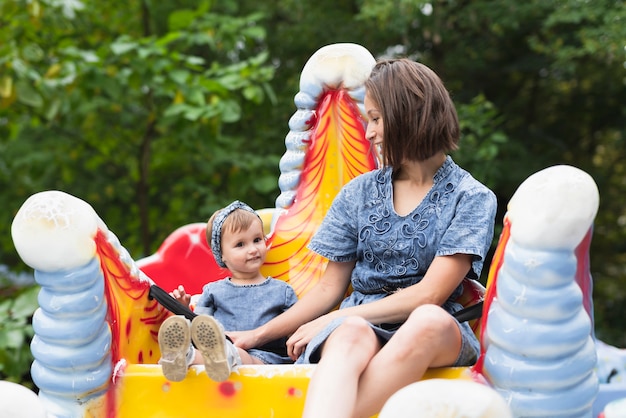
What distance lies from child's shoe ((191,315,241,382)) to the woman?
7.6 inches

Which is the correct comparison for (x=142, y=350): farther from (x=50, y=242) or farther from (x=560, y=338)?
(x=560, y=338)

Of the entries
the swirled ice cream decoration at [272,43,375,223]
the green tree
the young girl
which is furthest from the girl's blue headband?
the green tree

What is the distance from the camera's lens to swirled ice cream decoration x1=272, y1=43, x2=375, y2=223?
8.41ft

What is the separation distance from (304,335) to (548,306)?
549 mm

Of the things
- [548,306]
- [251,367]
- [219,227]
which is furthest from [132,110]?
[548,306]

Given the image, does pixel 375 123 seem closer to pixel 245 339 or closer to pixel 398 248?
pixel 398 248

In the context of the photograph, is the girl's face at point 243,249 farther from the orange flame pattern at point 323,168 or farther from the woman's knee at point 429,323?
the woman's knee at point 429,323

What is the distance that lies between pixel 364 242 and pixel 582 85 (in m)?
3.49

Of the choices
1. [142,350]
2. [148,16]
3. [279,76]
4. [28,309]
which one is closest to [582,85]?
[279,76]

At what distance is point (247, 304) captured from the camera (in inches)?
85.3

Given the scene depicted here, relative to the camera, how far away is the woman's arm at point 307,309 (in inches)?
79.6

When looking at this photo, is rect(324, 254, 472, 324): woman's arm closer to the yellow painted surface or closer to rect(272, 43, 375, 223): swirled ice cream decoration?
the yellow painted surface

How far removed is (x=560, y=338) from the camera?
1550mm

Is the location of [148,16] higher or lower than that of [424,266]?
higher
